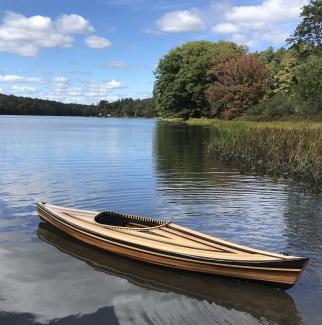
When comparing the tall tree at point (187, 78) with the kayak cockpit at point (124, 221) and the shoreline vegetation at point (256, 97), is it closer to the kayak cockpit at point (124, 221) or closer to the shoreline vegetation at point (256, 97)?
the shoreline vegetation at point (256, 97)

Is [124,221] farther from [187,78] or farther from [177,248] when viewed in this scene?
[187,78]

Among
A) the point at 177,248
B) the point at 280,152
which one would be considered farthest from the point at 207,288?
the point at 280,152

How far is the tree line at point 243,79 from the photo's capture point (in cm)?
3918

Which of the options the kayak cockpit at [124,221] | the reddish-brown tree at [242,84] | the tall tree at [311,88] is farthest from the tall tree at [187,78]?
the kayak cockpit at [124,221]

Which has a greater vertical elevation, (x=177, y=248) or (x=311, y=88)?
(x=311, y=88)

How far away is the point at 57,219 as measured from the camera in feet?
38.0

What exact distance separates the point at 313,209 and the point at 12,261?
9.29 meters

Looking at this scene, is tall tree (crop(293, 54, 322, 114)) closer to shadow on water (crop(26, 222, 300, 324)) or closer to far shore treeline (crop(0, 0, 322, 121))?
far shore treeline (crop(0, 0, 322, 121))

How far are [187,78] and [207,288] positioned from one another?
86176 millimetres

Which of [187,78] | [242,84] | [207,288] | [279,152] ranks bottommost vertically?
[207,288]

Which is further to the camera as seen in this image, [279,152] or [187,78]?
[187,78]

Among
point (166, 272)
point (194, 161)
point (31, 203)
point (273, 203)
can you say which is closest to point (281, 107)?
point (194, 161)

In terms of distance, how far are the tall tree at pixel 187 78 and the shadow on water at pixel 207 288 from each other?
3172 inches

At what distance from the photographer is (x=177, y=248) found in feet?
29.3
